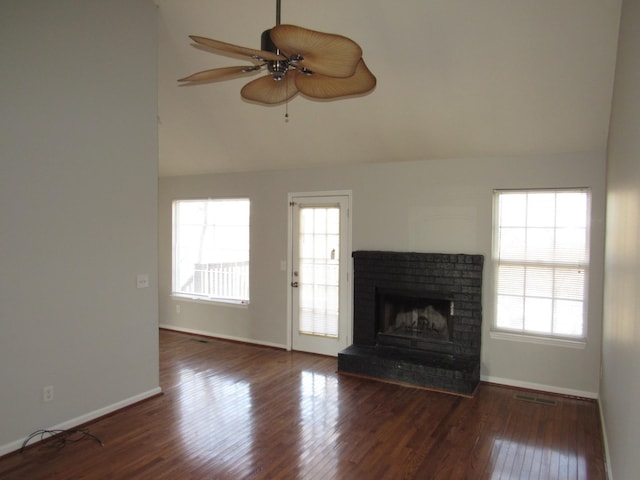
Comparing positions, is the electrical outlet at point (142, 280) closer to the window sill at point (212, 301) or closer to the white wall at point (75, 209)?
the white wall at point (75, 209)

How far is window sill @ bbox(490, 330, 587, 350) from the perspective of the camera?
401cm

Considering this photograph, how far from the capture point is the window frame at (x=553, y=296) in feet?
13.0

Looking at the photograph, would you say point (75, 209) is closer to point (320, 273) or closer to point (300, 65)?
point (300, 65)

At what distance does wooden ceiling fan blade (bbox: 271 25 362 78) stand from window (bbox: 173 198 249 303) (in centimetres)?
402

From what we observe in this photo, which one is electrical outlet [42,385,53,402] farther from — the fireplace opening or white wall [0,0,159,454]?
the fireplace opening

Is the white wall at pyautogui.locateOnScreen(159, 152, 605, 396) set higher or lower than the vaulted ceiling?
lower

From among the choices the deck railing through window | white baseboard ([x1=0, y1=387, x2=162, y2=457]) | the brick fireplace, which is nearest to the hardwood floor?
white baseboard ([x1=0, y1=387, x2=162, y2=457])

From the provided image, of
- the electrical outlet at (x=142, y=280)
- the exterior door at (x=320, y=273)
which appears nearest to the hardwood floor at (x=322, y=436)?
the exterior door at (x=320, y=273)

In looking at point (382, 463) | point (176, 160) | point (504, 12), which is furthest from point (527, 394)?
point (176, 160)

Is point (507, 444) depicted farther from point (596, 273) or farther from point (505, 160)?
point (505, 160)

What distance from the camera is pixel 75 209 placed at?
10.6ft

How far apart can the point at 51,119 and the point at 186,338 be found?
12.5 ft

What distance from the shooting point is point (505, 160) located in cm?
428

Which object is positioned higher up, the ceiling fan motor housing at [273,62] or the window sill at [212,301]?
the ceiling fan motor housing at [273,62]
